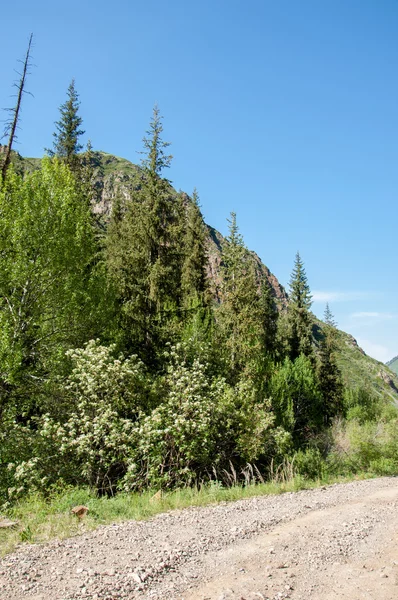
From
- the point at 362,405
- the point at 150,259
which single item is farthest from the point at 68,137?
the point at 362,405

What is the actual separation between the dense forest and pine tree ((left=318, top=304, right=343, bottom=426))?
808 inches

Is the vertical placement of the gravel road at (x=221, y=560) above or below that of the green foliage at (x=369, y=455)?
above

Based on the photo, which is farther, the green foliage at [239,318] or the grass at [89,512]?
the green foliage at [239,318]

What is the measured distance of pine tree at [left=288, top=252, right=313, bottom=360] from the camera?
132ft

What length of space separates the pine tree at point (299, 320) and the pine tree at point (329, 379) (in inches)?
62.0

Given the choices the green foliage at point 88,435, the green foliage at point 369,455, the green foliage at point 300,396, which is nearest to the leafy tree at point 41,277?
the green foliage at point 88,435

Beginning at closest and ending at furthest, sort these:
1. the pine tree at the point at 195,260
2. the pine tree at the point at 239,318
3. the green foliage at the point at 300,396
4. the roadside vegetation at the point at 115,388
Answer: the roadside vegetation at the point at 115,388 < the pine tree at the point at 239,318 < the green foliage at the point at 300,396 < the pine tree at the point at 195,260

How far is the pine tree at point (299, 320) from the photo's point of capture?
4012 centimetres

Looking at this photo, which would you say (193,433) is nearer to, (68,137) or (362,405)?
(68,137)

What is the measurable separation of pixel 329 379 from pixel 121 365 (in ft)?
107

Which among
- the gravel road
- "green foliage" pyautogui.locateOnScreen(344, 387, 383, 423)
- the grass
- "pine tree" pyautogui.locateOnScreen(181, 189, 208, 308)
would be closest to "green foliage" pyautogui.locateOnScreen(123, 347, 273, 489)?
the grass

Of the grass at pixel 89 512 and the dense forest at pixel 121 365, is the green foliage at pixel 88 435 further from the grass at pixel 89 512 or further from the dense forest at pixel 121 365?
the grass at pixel 89 512

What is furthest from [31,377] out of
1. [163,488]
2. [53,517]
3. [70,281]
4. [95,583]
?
[95,583]

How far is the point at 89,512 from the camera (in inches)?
267
